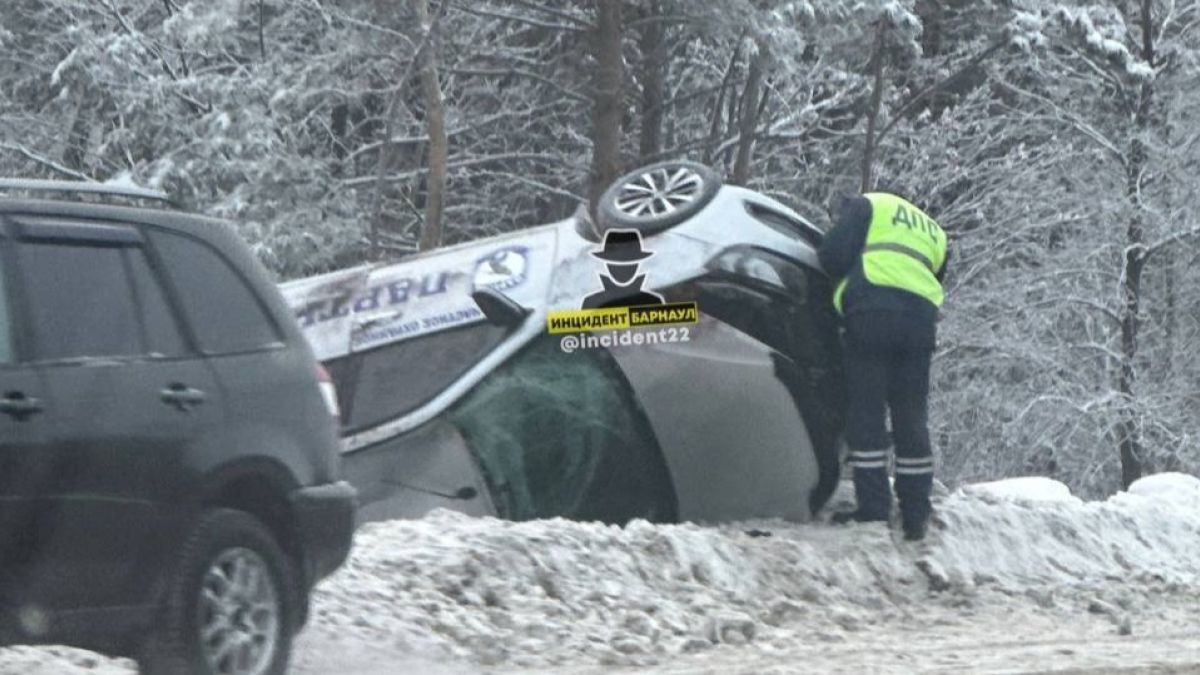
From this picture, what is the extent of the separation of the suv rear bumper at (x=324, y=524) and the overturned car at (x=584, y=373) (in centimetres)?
321

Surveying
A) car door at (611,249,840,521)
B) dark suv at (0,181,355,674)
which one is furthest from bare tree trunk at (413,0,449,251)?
dark suv at (0,181,355,674)

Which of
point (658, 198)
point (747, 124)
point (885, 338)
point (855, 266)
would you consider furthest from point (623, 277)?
point (747, 124)

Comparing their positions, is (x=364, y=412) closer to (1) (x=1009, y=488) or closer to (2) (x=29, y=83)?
(1) (x=1009, y=488)

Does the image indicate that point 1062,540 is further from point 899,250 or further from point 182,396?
point 182,396

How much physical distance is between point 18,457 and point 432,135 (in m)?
14.9

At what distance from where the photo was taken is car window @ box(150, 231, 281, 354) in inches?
280

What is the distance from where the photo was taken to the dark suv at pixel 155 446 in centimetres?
632

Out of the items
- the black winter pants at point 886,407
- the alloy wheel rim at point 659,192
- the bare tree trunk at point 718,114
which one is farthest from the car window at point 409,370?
the bare tree trunk at point 718,114

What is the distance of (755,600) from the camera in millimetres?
10211

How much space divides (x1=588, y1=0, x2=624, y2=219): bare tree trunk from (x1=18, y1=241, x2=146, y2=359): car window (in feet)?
49.1

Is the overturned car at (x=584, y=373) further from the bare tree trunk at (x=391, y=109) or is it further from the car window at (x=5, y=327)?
the bare tree trunk at (x=391, y=109)

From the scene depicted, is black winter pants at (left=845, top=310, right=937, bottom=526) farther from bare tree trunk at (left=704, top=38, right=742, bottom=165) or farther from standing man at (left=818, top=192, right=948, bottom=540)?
bare tree trunk at (left=704, top=38, right=742, bottom=165)

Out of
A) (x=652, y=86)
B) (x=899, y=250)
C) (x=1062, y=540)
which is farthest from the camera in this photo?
(x=652, y=86)

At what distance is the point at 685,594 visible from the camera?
9.96 metres
